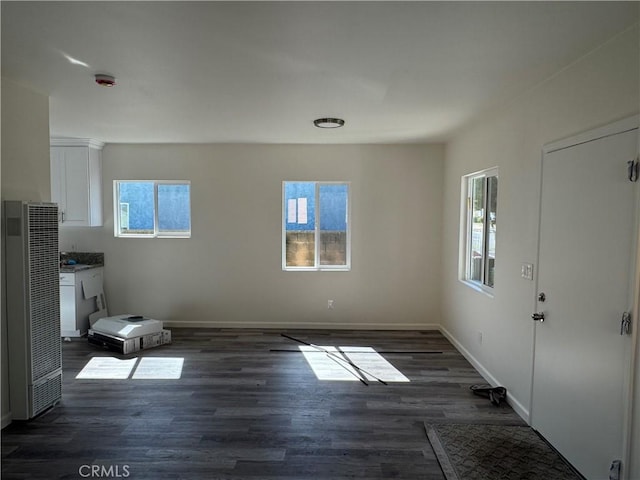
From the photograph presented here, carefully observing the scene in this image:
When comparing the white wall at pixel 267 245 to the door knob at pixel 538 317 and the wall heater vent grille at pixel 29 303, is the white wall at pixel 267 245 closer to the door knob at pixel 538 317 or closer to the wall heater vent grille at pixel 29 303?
the wall heater vent grille at pixel 29 303

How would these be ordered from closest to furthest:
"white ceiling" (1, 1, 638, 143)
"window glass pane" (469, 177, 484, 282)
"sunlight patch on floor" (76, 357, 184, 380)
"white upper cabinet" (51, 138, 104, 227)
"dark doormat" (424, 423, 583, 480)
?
"white ceiling" (1, 1, 638, 143), "dark doormat" (424, 423, 583, 480), "sunlight patch on floor" (76, 357, 184, 380), "window glass pane" (469, 177, 484, 282), "white upper cabinet" (51, 138, 104, 227)

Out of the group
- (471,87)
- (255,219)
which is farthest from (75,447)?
(471,87)

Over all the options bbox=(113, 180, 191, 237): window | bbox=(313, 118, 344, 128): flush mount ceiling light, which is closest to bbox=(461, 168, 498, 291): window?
bbox=(313, 118, 344, 128): flush mount ceiling light

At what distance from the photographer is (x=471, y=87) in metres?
2.81

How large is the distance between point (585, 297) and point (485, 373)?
1.77 metres

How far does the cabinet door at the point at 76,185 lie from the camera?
16.5 feet

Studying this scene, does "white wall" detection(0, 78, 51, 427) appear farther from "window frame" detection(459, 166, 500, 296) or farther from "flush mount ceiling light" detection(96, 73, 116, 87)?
"window frame" detection(459, 166, 500, 296)

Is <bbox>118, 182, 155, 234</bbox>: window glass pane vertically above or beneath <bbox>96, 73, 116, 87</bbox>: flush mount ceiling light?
beneath

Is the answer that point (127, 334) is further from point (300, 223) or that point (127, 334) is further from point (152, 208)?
point (300, 223)

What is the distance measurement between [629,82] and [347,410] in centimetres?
288

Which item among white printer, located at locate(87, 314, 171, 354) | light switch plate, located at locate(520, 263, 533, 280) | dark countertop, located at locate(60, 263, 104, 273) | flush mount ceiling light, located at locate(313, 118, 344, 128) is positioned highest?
flush mount ceiling light, located at locate(313, 118, 344, 128)

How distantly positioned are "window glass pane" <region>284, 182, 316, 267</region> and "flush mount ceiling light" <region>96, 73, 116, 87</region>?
9.29ft

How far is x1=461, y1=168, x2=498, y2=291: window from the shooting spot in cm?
377

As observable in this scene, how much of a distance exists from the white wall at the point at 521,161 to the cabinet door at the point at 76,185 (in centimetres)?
501
